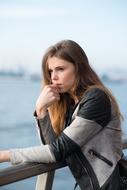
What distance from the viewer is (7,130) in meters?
3.35

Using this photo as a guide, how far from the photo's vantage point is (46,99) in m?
1.34

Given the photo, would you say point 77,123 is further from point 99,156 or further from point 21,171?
point 21,171

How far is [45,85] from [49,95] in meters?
0.07

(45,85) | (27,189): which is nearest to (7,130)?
(27,189)

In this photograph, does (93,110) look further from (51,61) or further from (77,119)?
(51,61)

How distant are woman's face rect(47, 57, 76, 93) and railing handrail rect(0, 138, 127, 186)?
28cm

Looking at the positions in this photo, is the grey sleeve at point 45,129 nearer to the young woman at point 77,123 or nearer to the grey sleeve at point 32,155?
the young woman at point 77,123

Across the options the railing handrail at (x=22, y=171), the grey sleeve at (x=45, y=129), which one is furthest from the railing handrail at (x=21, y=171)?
the grey sleeve at (x=45, y=129)

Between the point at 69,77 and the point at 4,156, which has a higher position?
the point at 69,77

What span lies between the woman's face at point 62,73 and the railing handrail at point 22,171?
0.92 ft

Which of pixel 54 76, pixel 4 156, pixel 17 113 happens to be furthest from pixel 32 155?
pixel 17 113

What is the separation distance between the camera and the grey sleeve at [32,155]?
1.16 metres

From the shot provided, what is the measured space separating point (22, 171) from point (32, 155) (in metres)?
0.09

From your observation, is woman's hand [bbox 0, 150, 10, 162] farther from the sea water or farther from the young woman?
the sea water
